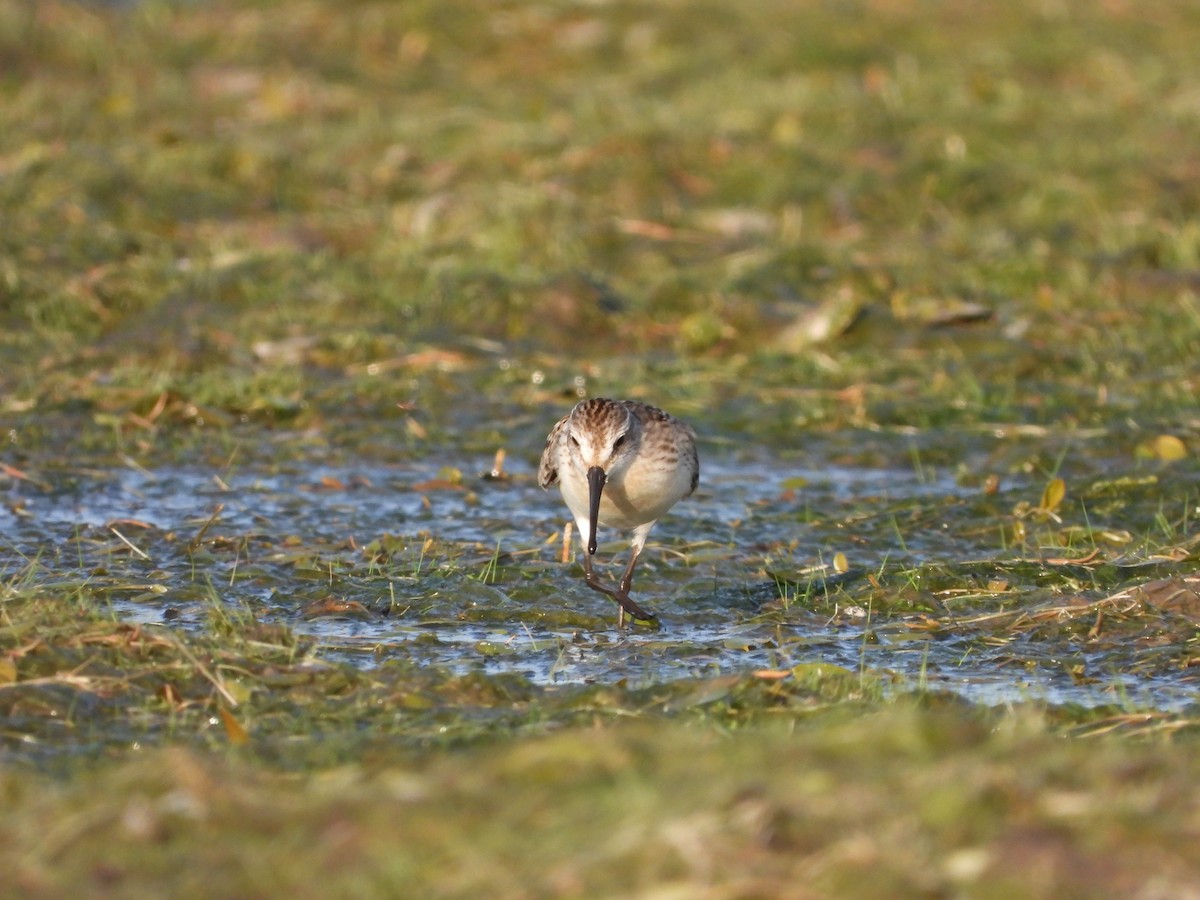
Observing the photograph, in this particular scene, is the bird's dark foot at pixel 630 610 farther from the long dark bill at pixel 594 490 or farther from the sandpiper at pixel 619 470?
the long dark bill at pixel 594 490

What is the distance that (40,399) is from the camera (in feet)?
31.5

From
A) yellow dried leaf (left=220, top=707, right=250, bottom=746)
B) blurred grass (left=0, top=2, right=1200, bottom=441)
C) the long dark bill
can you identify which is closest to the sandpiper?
the long dark bill

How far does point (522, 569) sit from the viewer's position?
24.6 feet

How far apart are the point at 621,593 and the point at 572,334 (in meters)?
3.99

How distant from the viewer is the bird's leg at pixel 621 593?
6926 mm

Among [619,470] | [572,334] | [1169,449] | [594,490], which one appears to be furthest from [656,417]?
[572,334]

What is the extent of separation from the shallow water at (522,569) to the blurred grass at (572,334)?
13.6 inches

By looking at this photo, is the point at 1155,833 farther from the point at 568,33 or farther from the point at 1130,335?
the point at 568,33

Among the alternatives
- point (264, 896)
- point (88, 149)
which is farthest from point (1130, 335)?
point (264, 896)

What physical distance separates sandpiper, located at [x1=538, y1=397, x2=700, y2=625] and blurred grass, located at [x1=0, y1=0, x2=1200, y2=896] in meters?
1.44

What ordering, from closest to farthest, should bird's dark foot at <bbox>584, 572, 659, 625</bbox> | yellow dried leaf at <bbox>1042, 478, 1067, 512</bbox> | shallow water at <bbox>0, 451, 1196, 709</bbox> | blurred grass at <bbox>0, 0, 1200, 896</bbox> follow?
blurred grass at <bbox>0, 0, 1200, 896</bbox> < shallow water at <bbox>0, 451, 1196, 709</bbox> < bird's dark foot at <bbox>584, 572, 659, 625</bbox> < yellow dried leaf at <bbox>1042, 478, 1067, 512</bbox>

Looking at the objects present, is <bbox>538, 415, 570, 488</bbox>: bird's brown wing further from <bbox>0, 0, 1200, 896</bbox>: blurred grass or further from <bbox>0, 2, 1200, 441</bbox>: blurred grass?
<bbox>0, 2, 1200, 441</bbox>: blurred grass

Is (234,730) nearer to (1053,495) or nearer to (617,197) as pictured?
(1053,495)

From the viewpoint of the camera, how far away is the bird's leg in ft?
22.7
